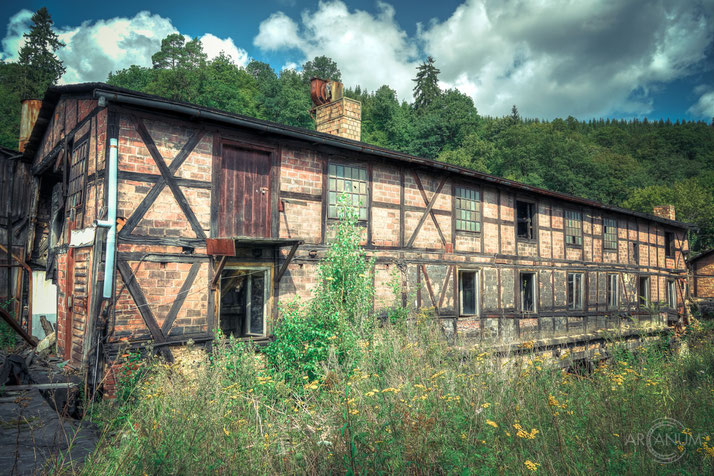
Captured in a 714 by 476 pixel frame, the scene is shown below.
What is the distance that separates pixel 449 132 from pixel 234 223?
130 ft

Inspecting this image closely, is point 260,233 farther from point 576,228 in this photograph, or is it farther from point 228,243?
point 576,228

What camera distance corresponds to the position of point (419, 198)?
1206cm

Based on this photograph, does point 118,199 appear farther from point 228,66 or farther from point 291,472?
point 228,66

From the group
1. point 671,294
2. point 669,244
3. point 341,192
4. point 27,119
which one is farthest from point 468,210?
point 669,244

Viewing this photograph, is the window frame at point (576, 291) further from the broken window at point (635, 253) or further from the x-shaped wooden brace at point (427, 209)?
the x-shaped wooden brace at point (427, 209)

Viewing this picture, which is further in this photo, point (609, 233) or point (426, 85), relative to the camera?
point (426, 85)

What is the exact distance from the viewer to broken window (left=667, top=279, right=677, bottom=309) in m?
22.0

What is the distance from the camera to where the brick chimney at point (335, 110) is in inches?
507

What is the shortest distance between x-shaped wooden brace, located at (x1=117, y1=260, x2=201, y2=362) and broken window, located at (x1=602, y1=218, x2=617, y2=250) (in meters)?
16.9

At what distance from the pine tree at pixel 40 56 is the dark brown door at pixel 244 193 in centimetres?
3524

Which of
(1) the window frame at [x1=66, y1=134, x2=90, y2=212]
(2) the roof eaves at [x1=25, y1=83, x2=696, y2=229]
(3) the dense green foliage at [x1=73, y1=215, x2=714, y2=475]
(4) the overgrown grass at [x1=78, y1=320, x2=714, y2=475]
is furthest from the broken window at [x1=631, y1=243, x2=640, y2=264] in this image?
(1) the window frame at [x1=66, y1=134, x2=90, y2=212]

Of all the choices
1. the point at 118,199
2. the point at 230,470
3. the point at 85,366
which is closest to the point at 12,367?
the point at 85,366

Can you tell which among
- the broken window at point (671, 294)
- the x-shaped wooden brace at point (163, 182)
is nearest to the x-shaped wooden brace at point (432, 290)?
the x-shaped wooden brace at point (163, 182)

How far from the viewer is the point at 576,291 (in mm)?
16969
